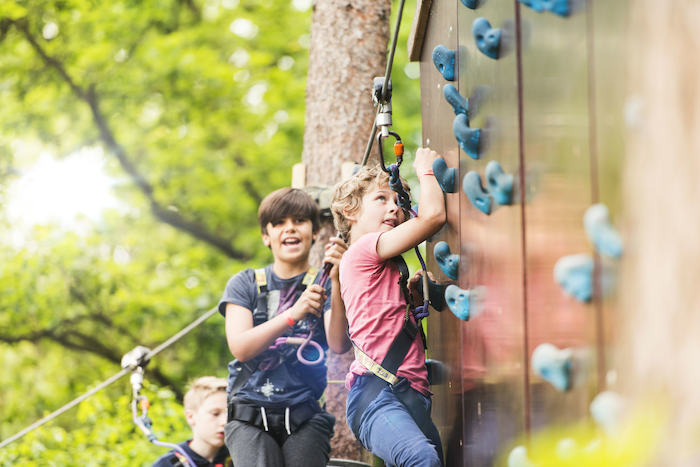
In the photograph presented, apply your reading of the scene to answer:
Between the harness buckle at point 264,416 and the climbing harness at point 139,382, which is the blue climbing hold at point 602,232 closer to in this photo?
the harness buckle at point 264,416

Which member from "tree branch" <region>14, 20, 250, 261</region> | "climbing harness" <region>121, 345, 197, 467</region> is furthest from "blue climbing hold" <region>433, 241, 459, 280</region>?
"tree branch" <region>14, 20, 250, 261</region>

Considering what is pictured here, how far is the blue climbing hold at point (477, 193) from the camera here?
6.27ft

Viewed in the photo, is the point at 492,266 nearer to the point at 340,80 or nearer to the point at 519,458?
the point at 519,458

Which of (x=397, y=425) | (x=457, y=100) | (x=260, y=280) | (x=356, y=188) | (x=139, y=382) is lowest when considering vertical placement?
(x=139, y=382)

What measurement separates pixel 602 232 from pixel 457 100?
3.86 ft

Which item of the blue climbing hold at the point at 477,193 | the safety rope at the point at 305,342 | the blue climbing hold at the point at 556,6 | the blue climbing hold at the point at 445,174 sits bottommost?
the safety rope at the point at 305,342

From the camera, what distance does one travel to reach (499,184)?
5.68 ft

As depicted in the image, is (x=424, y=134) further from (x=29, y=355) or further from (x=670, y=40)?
(x=29, y=355)

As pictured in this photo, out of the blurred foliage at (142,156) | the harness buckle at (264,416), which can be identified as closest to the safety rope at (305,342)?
the harness buckle at (264,416)

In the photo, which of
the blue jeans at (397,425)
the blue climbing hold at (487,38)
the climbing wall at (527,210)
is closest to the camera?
the climbing wall at (527,210)

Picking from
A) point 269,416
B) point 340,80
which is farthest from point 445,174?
point 340,80

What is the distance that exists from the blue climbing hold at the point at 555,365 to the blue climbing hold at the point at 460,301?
0.72 meters

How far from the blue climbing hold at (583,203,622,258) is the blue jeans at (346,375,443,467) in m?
1.26

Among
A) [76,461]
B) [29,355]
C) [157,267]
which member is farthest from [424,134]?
[29,355]
